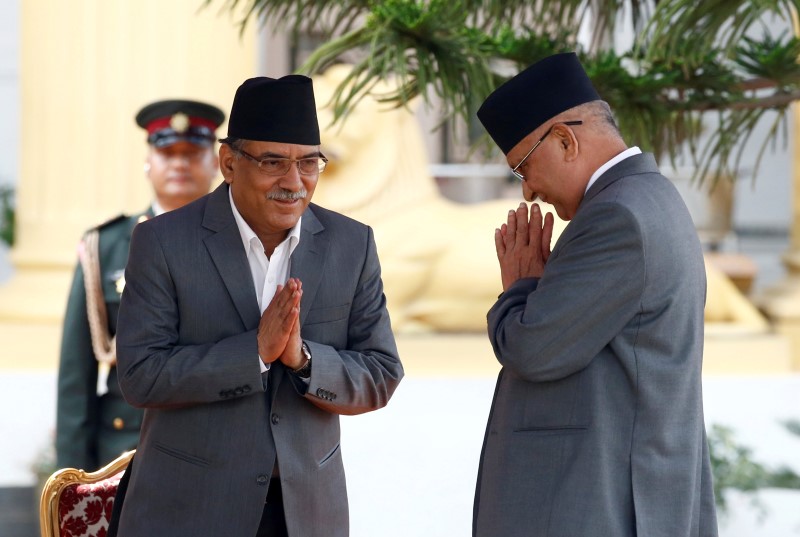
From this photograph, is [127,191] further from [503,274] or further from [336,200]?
[503,274]

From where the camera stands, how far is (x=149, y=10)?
5.87 meters

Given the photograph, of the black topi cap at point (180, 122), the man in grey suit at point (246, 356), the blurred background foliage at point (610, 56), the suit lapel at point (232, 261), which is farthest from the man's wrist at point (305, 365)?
the black topi cap at point (180, 122)

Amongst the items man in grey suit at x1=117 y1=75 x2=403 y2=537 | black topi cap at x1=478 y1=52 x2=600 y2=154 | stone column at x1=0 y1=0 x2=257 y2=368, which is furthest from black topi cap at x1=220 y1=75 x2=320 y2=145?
stone column at x1=0 y1=0 x2=257 y2=368

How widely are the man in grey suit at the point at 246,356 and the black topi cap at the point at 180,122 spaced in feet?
3.83

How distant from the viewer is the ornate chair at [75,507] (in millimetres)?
2604

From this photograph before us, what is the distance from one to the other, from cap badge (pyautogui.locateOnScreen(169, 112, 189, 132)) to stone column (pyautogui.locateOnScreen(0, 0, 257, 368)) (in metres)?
2.50

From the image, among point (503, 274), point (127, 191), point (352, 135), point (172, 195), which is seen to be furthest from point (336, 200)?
point (503, 274)

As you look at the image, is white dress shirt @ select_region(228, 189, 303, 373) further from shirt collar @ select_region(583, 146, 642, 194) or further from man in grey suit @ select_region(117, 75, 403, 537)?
shirt collar @ select_region(583, 146, 642, 194)

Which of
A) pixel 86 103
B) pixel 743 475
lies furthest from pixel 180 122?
pixel 743 475

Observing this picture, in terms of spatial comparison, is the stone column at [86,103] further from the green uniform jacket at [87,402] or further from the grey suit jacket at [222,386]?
the grey suit jacket at [222,386]

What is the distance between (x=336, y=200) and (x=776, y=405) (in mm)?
2286

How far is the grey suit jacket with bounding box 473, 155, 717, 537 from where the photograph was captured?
6.90 ft

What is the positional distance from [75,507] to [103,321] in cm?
72

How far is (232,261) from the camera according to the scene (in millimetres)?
2213
